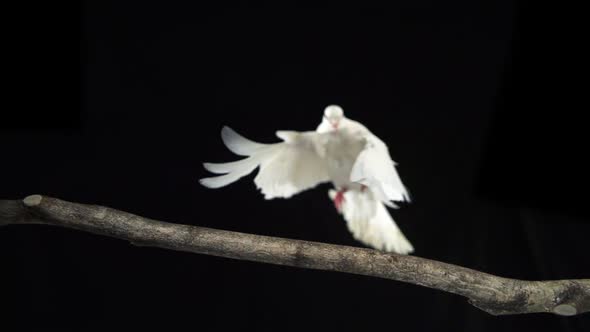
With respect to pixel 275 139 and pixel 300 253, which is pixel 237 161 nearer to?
pixel 275 139

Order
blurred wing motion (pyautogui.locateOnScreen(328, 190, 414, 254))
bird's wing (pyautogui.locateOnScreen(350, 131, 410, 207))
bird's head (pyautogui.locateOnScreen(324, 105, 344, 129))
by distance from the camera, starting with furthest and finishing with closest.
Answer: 1. blurred wing motion (pyautogui.locateOnScreen(328, 190, 414, 254))
2. bird's head (pyautogui.locateOnScreen(324, 105, 344, 129))
3. bird's wing (pyautogui.locateOnScreen(350, 131, 410, 207))

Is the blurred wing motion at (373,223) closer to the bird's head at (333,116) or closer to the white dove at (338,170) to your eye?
the white dove at (338,170)

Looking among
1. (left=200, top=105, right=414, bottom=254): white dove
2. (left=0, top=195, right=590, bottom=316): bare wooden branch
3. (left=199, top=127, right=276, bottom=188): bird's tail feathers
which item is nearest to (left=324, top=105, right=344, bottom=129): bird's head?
(left=200, top=105, right=414, bottom=254): white dove

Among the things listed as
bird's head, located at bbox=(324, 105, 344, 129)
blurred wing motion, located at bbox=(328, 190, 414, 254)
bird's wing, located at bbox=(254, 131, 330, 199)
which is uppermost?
bird's head, located at bbox=(324, 105, 344, 129)

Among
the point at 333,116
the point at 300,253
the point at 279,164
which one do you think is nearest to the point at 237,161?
the point at 279,164

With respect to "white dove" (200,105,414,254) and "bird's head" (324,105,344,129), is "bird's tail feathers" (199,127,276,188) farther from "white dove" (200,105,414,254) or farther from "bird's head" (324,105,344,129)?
"bird's head" (324,105,344,129)

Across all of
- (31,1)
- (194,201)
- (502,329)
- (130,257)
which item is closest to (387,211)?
(502,329)
